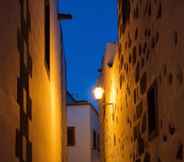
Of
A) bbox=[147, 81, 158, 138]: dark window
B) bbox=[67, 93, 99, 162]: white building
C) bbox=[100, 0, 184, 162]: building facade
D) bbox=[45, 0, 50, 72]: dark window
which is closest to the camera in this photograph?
bbox=[100, 0, 184, 162]: building facade

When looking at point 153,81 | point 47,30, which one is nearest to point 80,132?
point 47,30

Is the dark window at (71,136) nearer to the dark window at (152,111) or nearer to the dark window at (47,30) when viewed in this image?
the dark window at (47,30)

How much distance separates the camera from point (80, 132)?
20.7 m

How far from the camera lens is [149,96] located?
A: 4.43m

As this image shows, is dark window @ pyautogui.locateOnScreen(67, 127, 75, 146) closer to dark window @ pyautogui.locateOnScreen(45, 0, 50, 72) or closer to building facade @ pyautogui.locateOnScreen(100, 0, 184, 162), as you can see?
dark window @ pyautogui.locateOnScreen(45, 0, 50, 72)

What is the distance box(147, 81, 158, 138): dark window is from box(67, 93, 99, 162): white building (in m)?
16.2

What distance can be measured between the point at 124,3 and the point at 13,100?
12.1 feet

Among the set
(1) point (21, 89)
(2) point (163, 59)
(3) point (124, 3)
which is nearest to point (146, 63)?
(2) point (163, 59)

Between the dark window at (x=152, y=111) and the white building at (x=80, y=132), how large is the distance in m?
16.2

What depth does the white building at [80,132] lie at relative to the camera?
2067cm

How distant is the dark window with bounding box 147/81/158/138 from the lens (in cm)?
404

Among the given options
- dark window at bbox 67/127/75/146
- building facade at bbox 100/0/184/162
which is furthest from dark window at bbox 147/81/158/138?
dark window at bbox 67/127/75/146

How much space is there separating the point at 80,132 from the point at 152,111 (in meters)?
16.5

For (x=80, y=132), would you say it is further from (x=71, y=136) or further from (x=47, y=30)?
(x=47, y=30)
